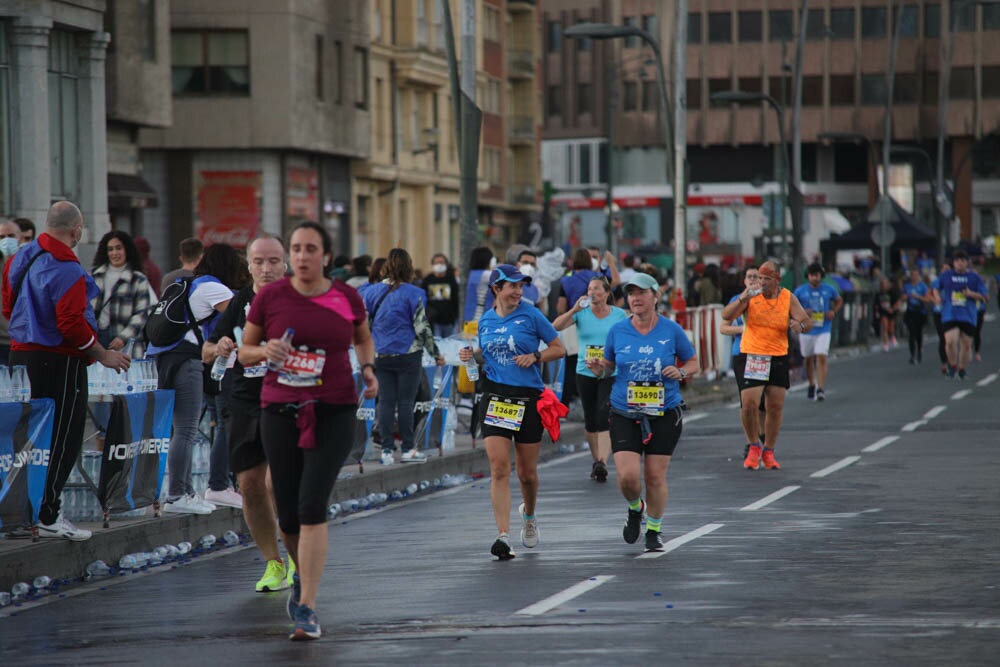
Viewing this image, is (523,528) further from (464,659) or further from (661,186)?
(661,186)

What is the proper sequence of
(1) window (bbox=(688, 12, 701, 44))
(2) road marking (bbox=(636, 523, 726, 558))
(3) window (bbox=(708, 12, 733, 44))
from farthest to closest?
(1) window (bbox=(688, 12, 701, 44)), (3) window (bbox=(708, 12, 733, 44)), (2) road marking (bbox=(636, 523, 726, 558))

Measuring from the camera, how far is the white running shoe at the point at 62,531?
40.3ft

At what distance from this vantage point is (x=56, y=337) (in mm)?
12383

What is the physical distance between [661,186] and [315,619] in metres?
94.7

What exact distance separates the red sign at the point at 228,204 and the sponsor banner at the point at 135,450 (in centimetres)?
3507

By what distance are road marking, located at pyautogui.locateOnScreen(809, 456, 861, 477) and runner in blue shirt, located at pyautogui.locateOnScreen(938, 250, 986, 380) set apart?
49.4ft

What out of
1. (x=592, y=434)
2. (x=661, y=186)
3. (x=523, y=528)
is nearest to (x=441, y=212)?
(x=661, y=186)

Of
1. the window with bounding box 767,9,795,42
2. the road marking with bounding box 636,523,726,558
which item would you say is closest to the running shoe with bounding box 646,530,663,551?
the road marking with bounding box 636,523,726,558

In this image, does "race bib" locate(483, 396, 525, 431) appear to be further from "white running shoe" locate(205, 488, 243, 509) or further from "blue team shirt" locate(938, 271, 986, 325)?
"blue team shirt" locate(938, 271, 986, 325)

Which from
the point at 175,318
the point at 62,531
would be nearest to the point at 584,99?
the point at 175,318

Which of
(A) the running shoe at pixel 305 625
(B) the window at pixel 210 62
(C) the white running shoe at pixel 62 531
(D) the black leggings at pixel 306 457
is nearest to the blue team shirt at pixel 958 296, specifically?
(B) the window at pixel 210 62

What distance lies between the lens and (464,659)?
846cm

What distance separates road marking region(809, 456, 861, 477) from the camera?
1803 centimetres

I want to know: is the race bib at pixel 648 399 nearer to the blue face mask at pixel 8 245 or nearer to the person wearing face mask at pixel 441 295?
the blue face mask at pixel 8 245
